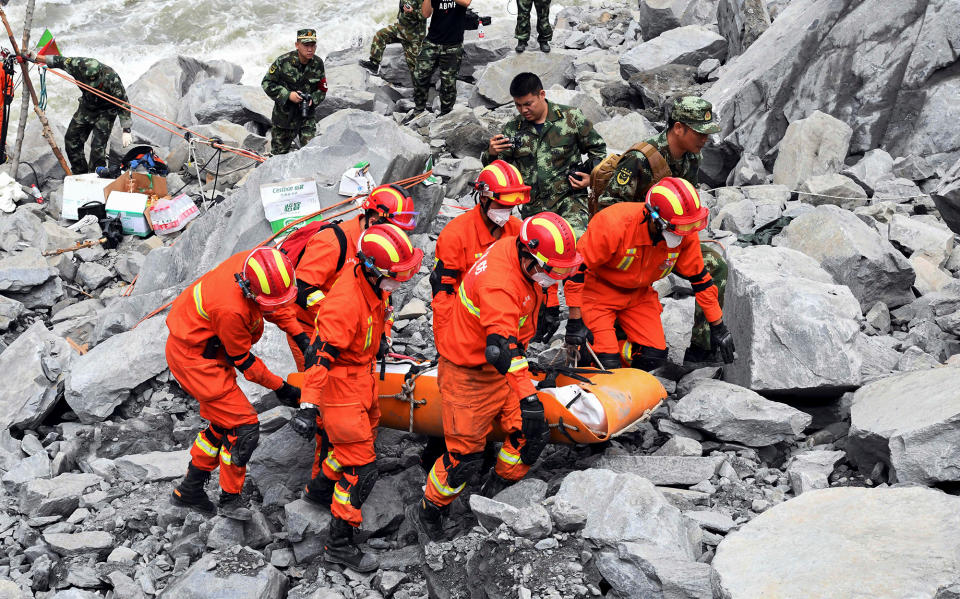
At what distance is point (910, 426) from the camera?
13.6ft

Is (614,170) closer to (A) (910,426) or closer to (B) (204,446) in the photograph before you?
(A) (910,426)

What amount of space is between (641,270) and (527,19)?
902cm

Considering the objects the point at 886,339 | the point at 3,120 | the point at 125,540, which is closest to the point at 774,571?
the point at 886,339

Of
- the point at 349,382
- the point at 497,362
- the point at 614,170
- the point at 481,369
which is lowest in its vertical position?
the point at 349,382

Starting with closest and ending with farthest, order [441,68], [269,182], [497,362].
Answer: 1. [497,362]
2. [269,182]
3. [441,68]

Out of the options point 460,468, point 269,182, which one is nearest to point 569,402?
point 460,468

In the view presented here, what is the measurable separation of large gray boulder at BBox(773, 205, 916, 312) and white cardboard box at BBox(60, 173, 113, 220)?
7715 mm

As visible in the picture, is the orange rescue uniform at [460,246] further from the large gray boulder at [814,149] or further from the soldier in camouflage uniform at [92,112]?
the soldier in camouflage uniform at [92,112]

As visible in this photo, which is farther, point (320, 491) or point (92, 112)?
point (92, 112)

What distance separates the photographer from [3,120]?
35.1ft

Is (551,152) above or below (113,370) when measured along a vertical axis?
above

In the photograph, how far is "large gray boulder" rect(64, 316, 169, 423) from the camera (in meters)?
6.32

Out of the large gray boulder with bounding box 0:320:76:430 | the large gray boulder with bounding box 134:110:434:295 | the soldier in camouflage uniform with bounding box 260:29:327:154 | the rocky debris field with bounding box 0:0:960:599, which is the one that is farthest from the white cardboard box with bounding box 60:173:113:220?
the large gray boulder with bounding box 0:320:76:430

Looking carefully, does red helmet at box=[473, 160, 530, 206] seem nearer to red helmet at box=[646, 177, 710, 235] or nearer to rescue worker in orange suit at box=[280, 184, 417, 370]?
rescue worker in orange suit at box=[280, 184, 417, 370]
